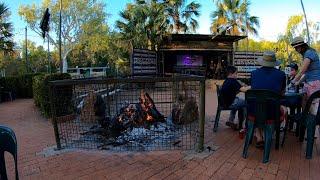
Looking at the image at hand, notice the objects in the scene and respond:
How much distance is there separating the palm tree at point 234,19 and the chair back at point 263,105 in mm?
20734

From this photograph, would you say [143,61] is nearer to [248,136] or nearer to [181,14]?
[181,14]

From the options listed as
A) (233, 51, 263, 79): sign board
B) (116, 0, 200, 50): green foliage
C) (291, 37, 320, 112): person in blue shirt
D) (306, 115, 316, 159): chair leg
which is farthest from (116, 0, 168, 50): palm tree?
(306, 115, 316, 159): chair leg

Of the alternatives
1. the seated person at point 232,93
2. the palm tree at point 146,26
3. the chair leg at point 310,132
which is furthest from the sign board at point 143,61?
the chair leg at point 310,132

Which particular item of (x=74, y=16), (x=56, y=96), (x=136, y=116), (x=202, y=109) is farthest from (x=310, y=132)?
(x=74, y=16)

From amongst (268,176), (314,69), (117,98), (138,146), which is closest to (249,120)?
(268,176)

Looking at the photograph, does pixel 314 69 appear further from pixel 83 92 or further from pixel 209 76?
pixel 209 76

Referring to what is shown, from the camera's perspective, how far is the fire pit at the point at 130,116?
16.7ft

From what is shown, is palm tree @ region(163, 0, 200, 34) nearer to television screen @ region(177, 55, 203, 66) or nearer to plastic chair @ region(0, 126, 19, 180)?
television screen @ region(177, 55, 203, 66)

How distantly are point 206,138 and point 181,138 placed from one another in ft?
1.38

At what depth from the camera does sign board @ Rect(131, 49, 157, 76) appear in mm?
16531

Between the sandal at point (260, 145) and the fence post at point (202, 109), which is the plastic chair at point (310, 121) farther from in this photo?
the fence post at point (202, 109)

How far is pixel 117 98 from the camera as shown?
541 cm

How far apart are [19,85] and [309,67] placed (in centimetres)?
1420

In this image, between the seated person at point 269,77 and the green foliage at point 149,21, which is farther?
the green foliage at point 149,21
